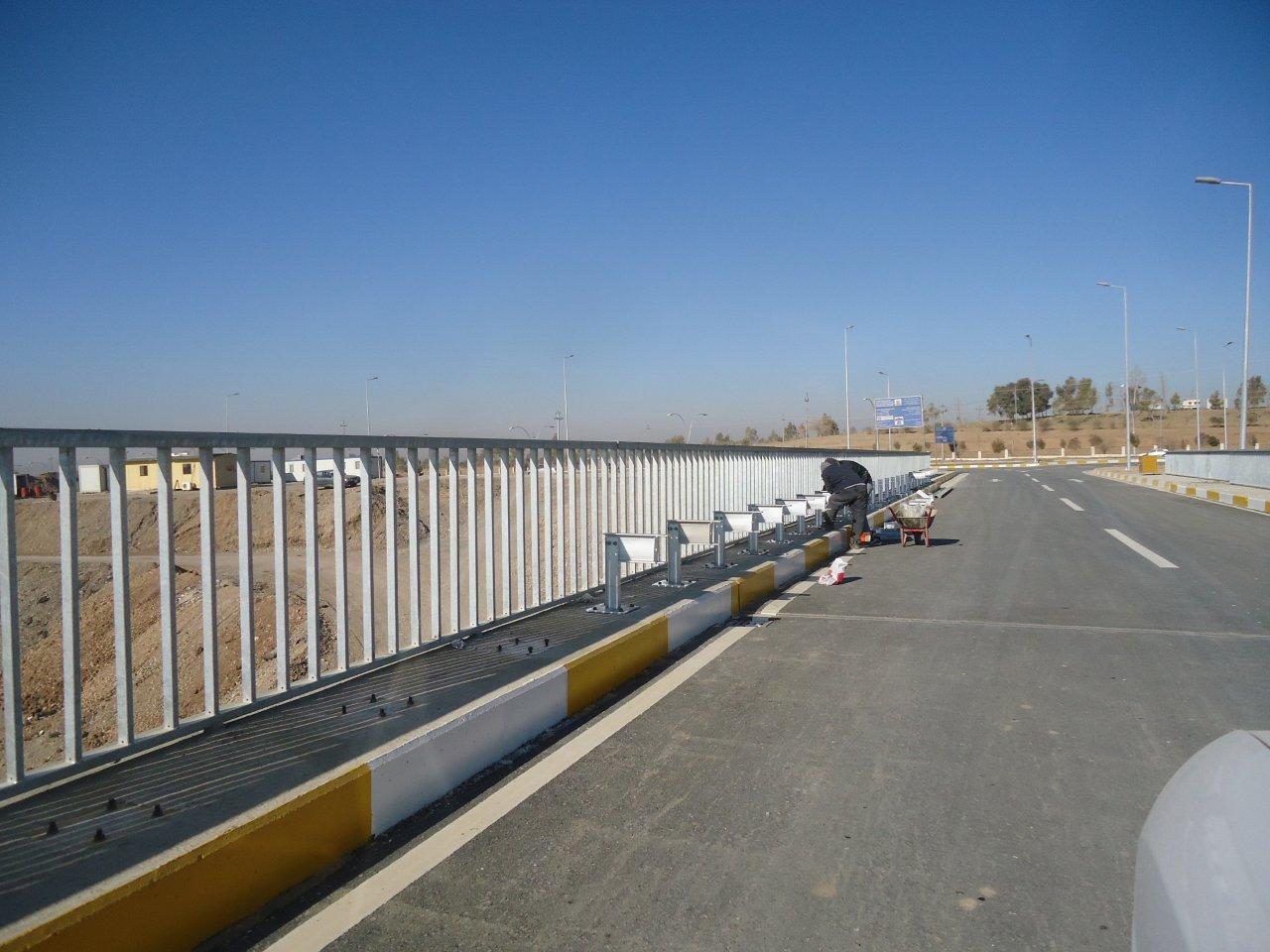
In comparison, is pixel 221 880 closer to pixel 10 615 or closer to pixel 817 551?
pixel 10 615

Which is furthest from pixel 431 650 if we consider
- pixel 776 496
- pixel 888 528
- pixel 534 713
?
pixel 888 528

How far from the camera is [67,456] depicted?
2.83m

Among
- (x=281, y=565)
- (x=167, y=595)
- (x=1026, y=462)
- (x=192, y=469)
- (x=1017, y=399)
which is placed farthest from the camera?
(x=1017, y=399)

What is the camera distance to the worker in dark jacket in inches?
Answer: 468

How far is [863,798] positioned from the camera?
10.7 feet

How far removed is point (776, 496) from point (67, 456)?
33.5 ft

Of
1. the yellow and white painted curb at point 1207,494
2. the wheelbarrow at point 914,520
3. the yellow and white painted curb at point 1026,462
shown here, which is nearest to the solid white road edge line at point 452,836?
the wheelbarrow at point 914,520

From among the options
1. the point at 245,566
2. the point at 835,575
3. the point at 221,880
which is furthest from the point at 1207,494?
the point at 221,880

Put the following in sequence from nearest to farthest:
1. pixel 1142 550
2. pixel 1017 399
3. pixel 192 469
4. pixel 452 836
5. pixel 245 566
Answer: pixel 452 836, pixel 245 566, pixel 192 469, pixel 1142 550, pixel 1017 399

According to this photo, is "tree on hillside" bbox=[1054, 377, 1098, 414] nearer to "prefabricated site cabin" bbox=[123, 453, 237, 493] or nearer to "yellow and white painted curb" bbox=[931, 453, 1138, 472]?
"yellow and white painted curb" bbox=[931, 453, 1138, 472]

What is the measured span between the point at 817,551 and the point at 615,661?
611 cm

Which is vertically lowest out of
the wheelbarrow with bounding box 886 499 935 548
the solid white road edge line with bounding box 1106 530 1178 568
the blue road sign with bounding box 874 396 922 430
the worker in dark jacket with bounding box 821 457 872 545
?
the solid white road edge line with bounding box 1106 530 1178 568

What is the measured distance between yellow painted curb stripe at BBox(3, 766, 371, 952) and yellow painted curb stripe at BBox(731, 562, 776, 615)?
4.50 metres

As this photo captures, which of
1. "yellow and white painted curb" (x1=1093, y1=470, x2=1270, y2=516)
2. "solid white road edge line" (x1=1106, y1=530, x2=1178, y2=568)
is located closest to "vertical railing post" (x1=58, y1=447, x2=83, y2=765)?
"solid white road edge line" (x1=1106, y1=530, x2=1178, y2=568)
